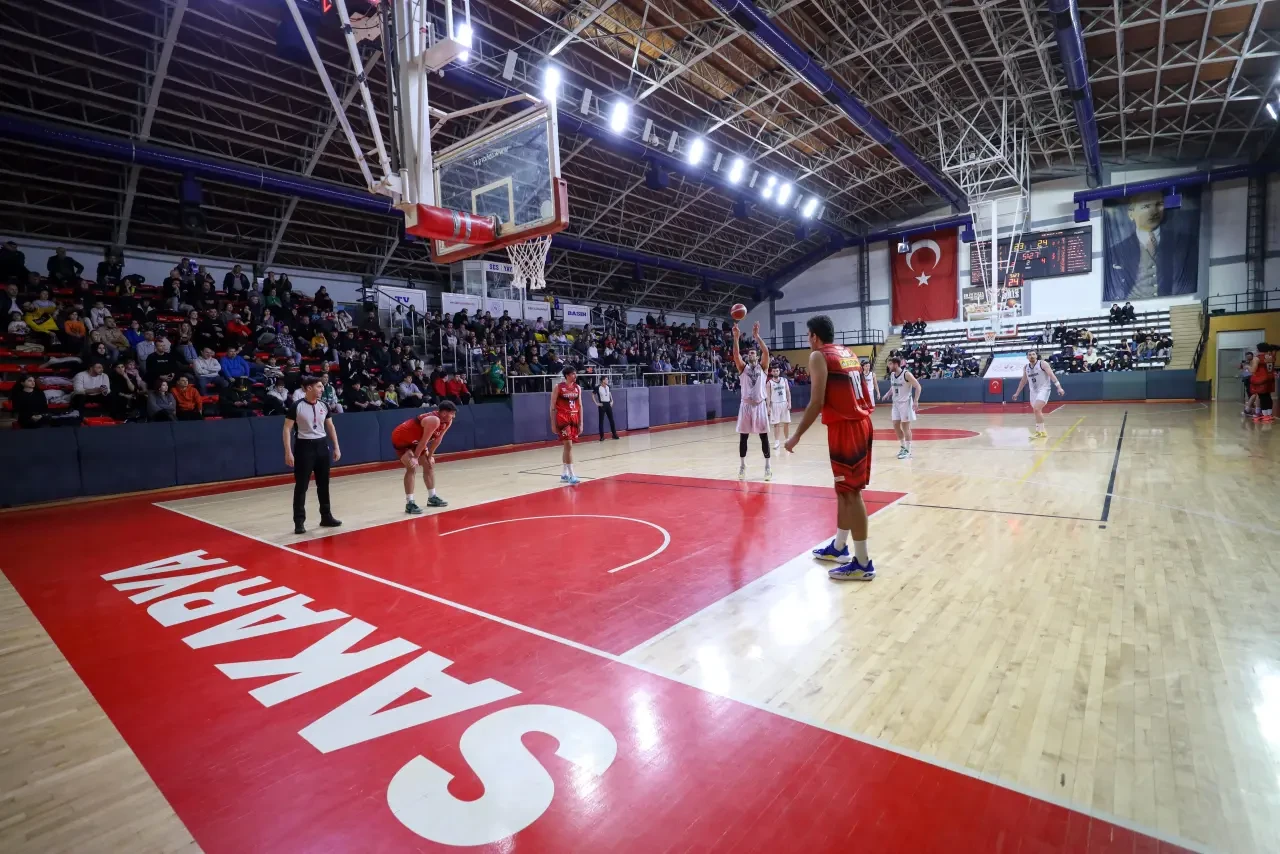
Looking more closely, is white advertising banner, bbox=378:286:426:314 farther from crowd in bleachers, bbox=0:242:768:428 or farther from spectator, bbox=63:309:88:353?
spectator, bbox=63:309:88:353

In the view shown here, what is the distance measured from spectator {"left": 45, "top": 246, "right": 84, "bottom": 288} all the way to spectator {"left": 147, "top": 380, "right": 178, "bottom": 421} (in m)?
6.03

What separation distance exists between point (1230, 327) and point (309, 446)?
31.5 m

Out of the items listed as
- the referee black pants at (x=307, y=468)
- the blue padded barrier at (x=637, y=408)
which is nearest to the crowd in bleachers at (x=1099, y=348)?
the blue padded barrier at (x=637, y=408)

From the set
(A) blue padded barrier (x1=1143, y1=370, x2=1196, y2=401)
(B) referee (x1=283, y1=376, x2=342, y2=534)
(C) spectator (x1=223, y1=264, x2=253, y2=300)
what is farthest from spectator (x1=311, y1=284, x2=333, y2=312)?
(A) blue padded barrier (x1=1143, y1=370, x2=1196, y2=401)

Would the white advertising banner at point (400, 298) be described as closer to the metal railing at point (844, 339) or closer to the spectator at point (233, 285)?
the spectator at point (233, 285)

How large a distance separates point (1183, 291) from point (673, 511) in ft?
97.2

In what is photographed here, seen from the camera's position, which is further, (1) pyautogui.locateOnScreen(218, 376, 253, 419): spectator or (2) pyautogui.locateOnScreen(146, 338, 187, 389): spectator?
(1) pyautogui.locateOnScreen(218, 376, 253, 419): spectator

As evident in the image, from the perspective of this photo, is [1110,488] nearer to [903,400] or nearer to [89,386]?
[903,400]

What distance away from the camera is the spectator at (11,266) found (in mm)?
12812

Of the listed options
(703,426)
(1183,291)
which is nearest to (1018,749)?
(703,426)

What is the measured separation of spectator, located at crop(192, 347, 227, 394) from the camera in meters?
12.5

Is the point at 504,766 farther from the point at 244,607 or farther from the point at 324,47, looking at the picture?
the point at 324,47

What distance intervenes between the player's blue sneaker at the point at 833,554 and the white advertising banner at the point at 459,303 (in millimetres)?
18565

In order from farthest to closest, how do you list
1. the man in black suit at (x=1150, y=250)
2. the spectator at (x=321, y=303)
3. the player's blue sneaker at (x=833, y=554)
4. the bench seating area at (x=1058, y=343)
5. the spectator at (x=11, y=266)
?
the bench seating area at (x=1058, y=343) → the man in black suit at (x=1150, y=250) → the spectator at (x=321, y=303) → the spectator at (x=11, y=266) → the player's blue sneaker at (x=833, y=554)
